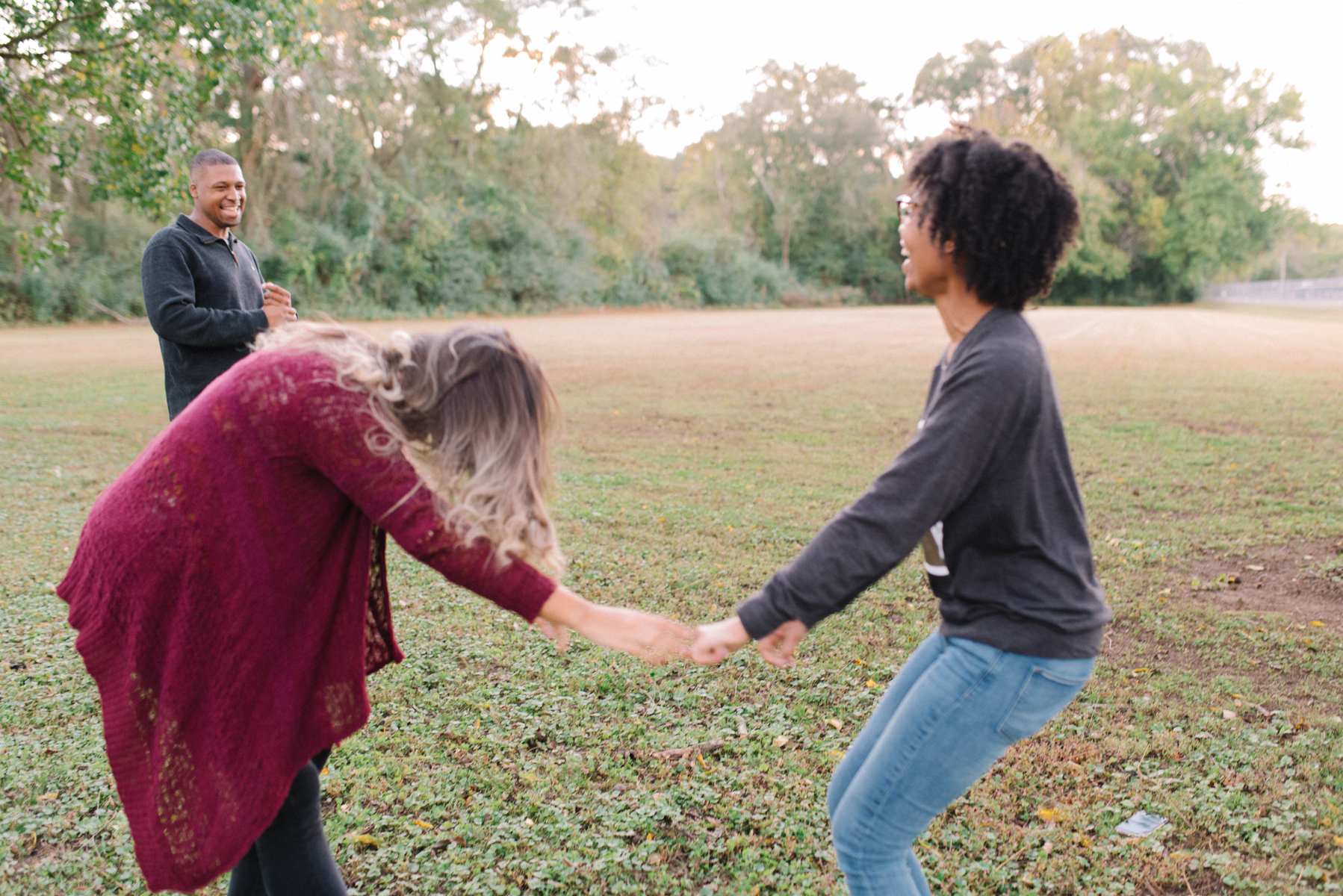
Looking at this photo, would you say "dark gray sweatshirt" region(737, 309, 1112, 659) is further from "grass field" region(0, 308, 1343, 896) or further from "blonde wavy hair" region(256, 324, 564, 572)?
"grass field" region(0, 308, 1343, 896)

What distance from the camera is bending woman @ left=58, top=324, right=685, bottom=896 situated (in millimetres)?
1814

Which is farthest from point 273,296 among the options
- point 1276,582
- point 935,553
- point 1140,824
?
point 1276,582

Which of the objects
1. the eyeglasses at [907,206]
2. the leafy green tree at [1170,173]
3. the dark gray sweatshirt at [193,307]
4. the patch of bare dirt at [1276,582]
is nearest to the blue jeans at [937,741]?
the eyeglasses at [907,206]

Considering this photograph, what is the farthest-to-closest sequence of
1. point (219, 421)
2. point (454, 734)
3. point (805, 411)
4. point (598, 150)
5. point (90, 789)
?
point (598, 150), point (805, 411), point (454, 734), point (90, 789), point (219, 421)

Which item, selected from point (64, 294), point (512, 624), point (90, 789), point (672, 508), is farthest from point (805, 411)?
point (64, 294)

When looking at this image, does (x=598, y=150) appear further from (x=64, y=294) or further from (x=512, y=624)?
(x=512, y=624)

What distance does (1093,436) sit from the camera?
35.8 feet

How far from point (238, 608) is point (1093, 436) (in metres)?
10.8

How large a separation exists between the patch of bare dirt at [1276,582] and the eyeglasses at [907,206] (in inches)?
174

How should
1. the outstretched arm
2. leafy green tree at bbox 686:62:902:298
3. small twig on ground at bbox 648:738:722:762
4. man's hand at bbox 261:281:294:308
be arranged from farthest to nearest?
1. leafy green tree at bbox 686:62:902:298
2. man's hand at bbox 261:281:294:308
3. small twig on ground at bbox 648:738:722:762
4. the outstretched arm

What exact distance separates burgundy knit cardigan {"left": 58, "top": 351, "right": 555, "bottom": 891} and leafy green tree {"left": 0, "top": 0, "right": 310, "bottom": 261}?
1010cm

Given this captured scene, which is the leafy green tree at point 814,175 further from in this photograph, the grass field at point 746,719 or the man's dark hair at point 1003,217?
the man's dark hair at point 1003,217

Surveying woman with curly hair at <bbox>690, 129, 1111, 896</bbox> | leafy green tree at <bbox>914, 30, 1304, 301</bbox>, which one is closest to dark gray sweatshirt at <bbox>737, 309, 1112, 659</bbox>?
woman with curly hair at <bbox>690, 129, 1111, 896</bbox>

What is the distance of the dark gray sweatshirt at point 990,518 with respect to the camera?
5.93 feet
